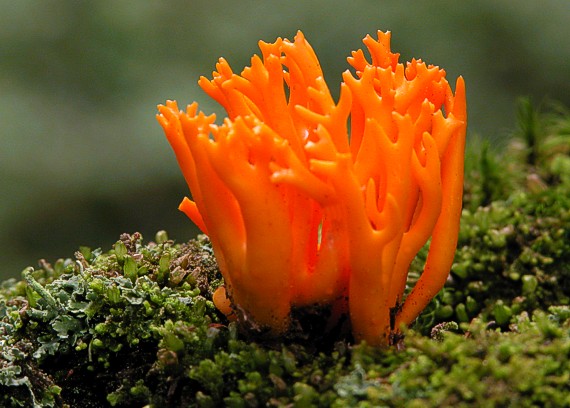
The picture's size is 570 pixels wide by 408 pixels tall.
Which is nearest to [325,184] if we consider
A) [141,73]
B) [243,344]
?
[243,344]

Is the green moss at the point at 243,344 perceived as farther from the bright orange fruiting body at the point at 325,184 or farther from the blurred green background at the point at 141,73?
the blurred green background at the point at 141,73

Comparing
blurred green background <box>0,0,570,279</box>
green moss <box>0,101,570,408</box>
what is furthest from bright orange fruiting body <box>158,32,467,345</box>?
blurred green background <box>0,0,570,279</box>

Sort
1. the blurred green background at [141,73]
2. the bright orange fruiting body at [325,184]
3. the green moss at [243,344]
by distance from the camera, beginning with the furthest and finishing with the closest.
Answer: the blurred green background at [141,73]
the bright orange fruiting body at [325,184]
the green moss at [243,344]

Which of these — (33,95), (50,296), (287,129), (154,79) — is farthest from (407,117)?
(33,95)

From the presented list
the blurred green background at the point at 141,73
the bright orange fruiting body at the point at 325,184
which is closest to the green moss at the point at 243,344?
the bright orange fruiting body at the point at 325,184

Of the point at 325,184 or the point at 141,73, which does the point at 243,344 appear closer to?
the point at 325,184

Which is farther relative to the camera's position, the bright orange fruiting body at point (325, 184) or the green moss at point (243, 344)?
the bright orange fruiting body at point (325, 184)

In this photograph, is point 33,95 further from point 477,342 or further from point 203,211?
point 477,342
